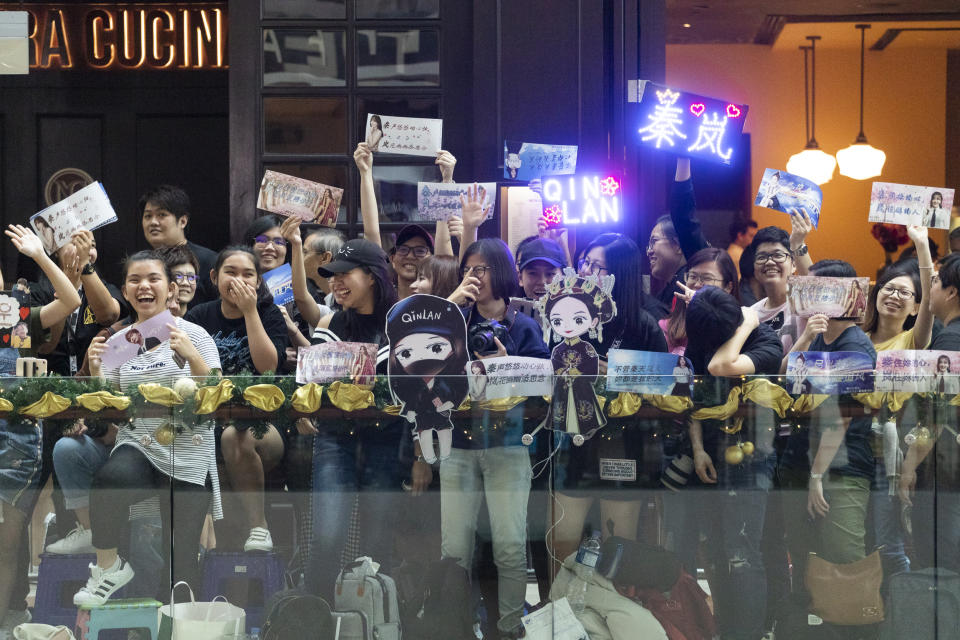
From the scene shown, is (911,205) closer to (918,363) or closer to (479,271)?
(918,363)

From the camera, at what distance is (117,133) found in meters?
8.23

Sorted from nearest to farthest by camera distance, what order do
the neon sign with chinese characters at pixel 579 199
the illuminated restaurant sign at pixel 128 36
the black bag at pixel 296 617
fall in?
the black bag at pixel 296 617, the neon sign with chinese characters at pixel 579 199, the illuminated restaurant sign at pixel 128 36

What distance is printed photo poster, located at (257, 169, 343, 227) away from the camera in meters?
5.50

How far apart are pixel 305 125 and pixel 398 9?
835 millimetres

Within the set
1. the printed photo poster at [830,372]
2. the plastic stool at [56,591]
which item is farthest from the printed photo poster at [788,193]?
the plastic stool at [56,591]

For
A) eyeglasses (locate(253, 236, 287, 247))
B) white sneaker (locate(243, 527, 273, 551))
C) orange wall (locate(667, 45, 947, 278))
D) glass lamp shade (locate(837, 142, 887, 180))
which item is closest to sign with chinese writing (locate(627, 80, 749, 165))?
eyeglasses (locate(253, 236, 287, 247))

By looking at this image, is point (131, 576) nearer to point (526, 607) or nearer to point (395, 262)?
point (526, 607)

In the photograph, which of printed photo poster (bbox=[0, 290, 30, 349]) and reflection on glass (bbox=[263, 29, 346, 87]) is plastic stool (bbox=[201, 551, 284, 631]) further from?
reflection on glass (bbox=[263, 29, 346, 87])

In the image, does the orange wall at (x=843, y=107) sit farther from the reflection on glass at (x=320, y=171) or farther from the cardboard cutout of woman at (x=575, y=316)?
the cardboard cutout of woman at (x=575, y=316)

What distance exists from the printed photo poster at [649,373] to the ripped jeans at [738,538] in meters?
0.32

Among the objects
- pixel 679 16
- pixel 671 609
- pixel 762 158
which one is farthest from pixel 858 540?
pixel 762 158

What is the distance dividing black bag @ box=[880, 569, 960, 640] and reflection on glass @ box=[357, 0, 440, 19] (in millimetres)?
4076

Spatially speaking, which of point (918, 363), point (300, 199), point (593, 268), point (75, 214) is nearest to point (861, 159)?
point (593, 268)

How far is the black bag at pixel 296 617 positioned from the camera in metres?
4.09
